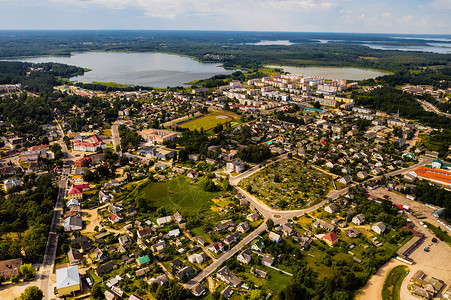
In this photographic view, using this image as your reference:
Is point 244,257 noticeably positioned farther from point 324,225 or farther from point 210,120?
point 210,120

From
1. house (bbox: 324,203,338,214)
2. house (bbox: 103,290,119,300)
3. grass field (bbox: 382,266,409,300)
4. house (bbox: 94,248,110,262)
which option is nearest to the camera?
house (bbox: 103,290,119,300)

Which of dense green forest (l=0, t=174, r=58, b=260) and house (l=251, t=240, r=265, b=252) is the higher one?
dense green forest (l=0, t=174, r=58, b=260)

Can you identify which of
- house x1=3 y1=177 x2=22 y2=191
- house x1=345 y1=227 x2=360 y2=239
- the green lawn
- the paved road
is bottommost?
the paved road

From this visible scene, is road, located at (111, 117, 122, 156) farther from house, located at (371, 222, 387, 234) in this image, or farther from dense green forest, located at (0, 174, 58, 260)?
house, located at (371, 222, 387, 234)

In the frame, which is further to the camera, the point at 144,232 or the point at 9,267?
the point at 144,232

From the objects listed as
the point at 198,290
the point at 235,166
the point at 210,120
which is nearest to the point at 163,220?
the point at 198,290

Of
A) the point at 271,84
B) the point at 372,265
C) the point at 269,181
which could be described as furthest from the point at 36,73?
the point at 372,265

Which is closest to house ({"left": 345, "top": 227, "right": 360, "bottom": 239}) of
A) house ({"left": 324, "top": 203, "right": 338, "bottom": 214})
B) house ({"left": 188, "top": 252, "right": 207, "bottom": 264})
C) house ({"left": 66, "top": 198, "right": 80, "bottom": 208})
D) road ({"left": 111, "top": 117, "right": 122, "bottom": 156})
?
house ({"left": 324, "top": 203, "right": 338, "bottom": 214})

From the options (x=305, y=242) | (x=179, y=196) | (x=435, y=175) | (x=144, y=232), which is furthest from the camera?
(x=435, y=175)
